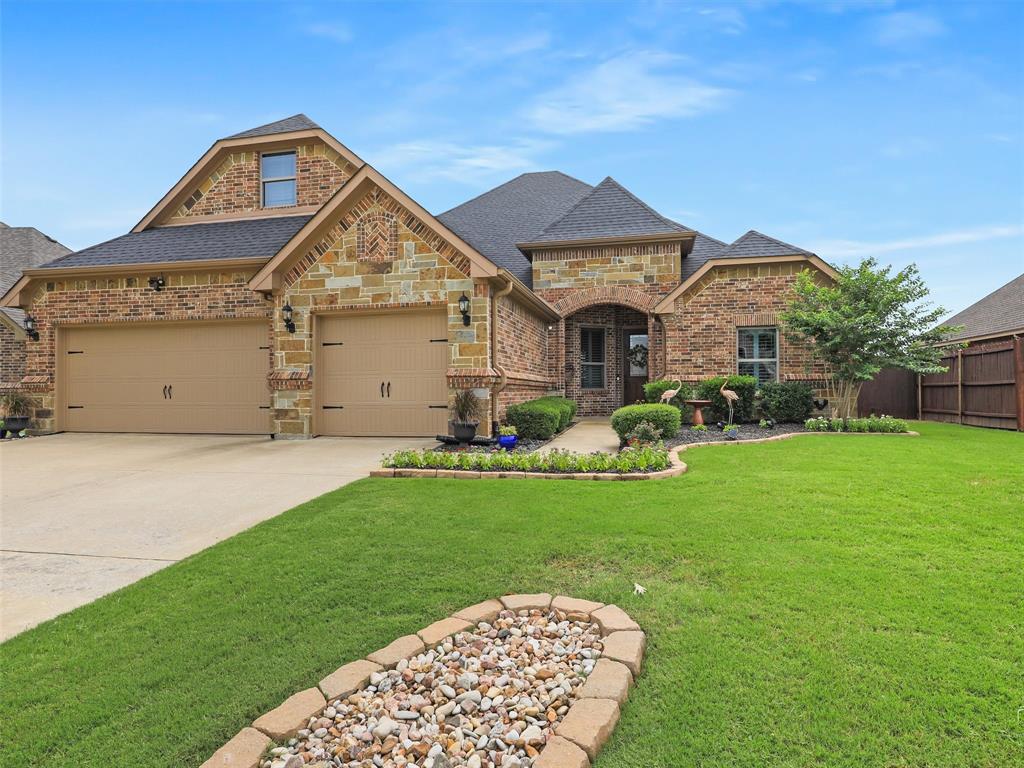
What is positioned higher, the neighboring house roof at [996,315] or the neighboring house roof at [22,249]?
the neighboring house roof at [22,249]

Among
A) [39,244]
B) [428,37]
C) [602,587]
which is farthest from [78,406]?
[602,587]

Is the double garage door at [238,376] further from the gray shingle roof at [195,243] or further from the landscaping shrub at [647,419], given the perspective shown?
the landscaping shrub at [647,419]

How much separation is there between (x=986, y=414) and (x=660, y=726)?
15371mm

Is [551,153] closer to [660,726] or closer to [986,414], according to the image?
[986,414]

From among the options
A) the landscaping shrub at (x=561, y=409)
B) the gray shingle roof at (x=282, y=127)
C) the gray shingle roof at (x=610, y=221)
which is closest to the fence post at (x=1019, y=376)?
the gray shingle roof at (x=610, y=221)

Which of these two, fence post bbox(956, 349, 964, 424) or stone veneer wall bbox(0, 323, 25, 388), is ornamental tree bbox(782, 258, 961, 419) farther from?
stone veneer wall bbox(0, 323, 25, 388)

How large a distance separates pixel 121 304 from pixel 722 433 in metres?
13.5

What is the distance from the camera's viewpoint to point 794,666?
2.51m

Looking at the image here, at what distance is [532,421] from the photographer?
10.6 m

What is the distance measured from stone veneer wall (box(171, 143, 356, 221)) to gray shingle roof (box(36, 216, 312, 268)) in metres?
0.49

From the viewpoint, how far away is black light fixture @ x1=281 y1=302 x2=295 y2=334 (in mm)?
11156

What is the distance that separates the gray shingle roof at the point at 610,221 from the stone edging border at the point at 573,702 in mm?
13196

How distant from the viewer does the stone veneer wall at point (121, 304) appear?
12.0 m

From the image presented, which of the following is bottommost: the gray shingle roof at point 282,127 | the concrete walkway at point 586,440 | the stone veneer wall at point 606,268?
the concrete walkway at point 586,440
